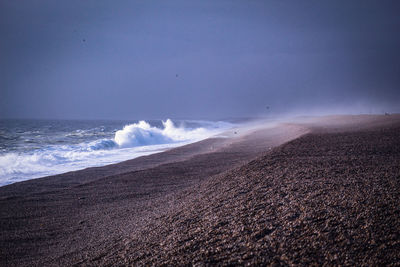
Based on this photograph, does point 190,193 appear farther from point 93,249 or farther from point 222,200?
point 93,249

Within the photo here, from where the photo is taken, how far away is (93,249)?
4.20m

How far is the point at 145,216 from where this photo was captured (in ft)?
17.1

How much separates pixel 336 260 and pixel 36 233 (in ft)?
16.7

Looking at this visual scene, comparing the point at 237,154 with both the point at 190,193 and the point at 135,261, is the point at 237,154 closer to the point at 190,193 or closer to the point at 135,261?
the point at 190,193

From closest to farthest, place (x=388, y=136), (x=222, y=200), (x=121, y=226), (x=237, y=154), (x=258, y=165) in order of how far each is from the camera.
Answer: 1. (x=222, y=200)
2. (x=121, y=226)
3. (x=258, y=165)
4. (x=388, y=136)
5. (x=237, y=154)

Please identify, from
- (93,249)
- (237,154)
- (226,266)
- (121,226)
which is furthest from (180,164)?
(226,266)

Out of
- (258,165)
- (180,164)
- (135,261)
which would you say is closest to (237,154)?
(180,164)

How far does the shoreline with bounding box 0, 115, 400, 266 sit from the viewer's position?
3305 mm

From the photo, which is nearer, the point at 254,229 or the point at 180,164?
the point at 254,229

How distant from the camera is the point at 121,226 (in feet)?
16.4

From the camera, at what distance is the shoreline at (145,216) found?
3305mm

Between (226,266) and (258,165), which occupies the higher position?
(258,165)

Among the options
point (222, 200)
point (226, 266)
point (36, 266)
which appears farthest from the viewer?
point (222, 200)

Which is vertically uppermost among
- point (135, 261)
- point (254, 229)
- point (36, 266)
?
point (254, 229)
